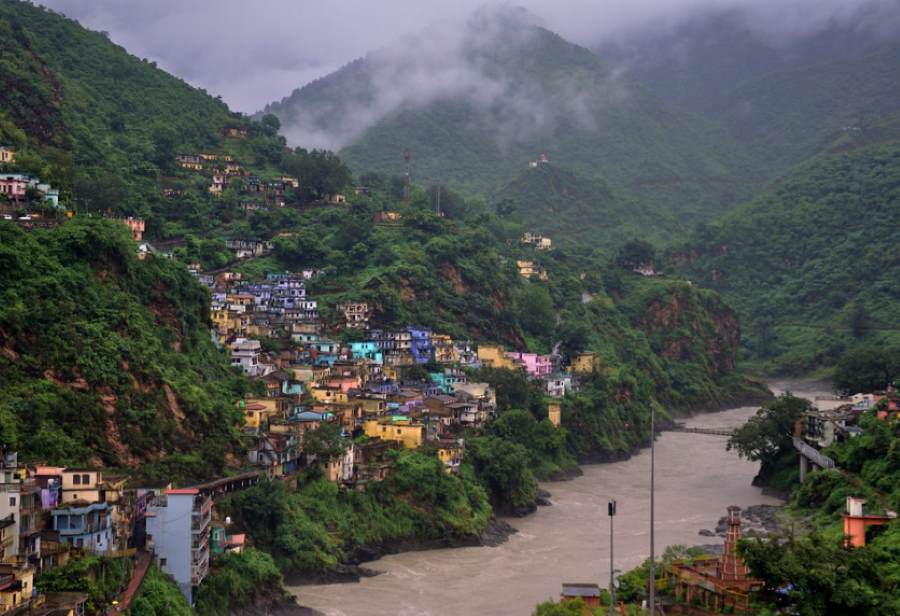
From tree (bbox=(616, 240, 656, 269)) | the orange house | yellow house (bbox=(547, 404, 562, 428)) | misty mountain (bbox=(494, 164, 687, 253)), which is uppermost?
misty mountain (bbox=(494, 164, 687, 253))

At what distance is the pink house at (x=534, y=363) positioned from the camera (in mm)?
56037

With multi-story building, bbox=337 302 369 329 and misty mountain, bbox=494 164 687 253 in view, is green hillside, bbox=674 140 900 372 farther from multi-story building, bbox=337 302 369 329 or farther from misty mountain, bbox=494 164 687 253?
multi-story building, bbox=337 302 369 329

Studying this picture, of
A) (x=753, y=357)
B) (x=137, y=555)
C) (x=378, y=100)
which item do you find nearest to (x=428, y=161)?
(x=378, y=100)

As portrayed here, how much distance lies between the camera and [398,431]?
131 feet

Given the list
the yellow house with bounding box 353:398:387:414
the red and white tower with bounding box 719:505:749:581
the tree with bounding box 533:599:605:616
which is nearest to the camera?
the tree with bounding box 533:599:605:616

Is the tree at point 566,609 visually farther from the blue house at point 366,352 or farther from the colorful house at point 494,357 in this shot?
the colorful house at point 494,357

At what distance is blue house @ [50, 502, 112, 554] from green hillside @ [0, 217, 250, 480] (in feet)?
13.9

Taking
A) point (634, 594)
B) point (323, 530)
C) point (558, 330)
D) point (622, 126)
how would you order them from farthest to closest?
point (622, 126), point (558, 330), point (323, 530), point (634, 594)

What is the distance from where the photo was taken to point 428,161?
125m

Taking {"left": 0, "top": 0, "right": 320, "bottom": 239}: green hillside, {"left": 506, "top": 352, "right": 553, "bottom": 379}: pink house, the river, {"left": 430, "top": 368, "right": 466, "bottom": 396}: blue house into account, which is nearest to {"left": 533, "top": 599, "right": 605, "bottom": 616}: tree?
the river

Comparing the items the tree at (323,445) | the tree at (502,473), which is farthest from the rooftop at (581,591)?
the tree at (502,473)

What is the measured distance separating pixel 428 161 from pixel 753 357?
52.5 meters

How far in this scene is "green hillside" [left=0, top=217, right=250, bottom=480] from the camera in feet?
98.1

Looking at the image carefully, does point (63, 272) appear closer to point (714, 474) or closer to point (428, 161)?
point (714, 474)
